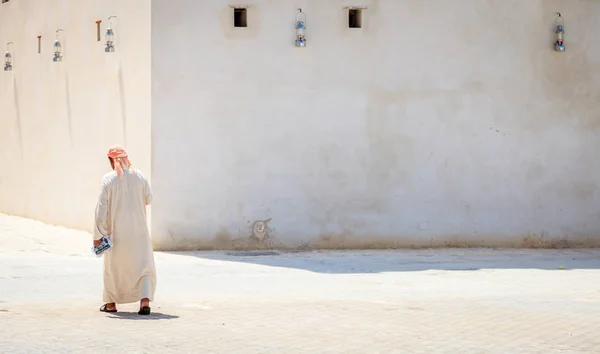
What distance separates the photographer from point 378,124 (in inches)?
612

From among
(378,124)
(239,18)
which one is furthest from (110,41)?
(378,124)

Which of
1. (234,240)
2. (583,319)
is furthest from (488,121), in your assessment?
(583,319)

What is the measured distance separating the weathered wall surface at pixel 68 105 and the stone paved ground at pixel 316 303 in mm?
1849

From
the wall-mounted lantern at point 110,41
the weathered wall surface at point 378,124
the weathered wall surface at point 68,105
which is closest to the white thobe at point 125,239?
the weathered wall surface at point 378,124

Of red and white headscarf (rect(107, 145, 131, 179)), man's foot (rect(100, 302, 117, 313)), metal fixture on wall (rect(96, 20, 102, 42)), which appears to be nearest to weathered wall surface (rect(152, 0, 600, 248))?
metal fixture on wall (rect(96, 20, 102, 42))

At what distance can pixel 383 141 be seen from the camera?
1558 cm

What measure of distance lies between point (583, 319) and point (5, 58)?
572 inches

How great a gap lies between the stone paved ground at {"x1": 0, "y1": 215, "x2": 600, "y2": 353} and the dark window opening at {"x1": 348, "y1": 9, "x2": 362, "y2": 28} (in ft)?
10.5

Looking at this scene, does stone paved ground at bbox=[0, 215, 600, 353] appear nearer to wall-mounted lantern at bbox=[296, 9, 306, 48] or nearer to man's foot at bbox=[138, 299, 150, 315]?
man's foot at bbox=[138, 299, 150, 315]

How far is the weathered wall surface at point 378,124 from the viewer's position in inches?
594

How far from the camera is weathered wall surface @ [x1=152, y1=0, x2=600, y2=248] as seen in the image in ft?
49.5

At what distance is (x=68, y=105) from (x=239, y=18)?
4.07m

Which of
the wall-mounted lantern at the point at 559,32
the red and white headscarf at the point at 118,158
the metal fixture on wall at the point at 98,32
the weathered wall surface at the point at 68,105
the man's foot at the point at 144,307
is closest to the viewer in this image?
the man's foot at the point at 144,307

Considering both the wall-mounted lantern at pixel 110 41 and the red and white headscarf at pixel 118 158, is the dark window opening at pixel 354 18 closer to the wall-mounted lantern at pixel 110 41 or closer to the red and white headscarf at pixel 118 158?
the wall-mounted lantern at pixel 110 41
